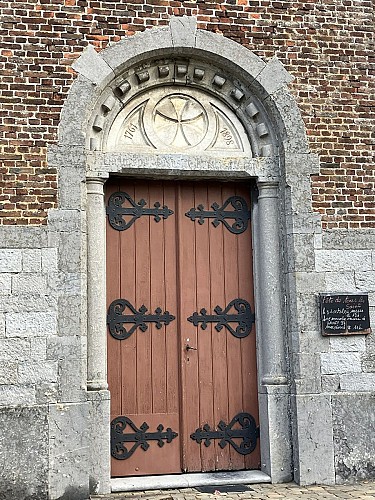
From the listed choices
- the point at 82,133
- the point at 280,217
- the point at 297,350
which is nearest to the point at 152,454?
the point at 297,350

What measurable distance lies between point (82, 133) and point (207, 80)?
1491 millimetres

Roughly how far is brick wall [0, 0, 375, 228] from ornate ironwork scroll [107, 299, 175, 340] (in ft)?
3.78

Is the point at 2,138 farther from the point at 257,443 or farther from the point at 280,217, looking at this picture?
the point at 257,443

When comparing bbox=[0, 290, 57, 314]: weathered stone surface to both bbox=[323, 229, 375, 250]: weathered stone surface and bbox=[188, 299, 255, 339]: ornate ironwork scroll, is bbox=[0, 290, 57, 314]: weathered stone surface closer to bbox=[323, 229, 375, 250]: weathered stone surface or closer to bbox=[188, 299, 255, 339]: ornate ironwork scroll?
bbox=[188, 299, 255, 339]: ornate ironwork scroll

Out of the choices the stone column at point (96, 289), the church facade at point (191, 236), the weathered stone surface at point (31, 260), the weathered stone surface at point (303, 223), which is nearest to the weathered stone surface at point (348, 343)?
the church facade at point (191, 236)

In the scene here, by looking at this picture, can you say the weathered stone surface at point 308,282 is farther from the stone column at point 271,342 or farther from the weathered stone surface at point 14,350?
the weathered stone surface at point 14,350

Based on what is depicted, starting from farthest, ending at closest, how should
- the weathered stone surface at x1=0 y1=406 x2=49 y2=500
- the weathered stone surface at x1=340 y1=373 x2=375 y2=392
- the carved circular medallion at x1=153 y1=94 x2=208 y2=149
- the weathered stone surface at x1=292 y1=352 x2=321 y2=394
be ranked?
the carved circular medallion at x1=153 y1=94 x2=208 y2=149, the weathered stone surface at x1=340 y1=373 x2=375 y2=392, the weathered stone surface at x1=292 y1=352 x2=321 y2=394, the weathered stone surface at x1=0 y1=406 x2=49 y2=500

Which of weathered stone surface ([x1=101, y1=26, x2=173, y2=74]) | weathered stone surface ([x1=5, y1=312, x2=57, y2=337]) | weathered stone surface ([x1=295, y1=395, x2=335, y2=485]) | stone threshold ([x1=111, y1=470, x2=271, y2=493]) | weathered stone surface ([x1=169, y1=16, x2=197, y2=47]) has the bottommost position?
stone threshold ([x1=111, y1=470, x2=271, y2=493])

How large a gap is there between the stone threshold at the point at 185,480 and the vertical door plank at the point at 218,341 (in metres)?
0.19

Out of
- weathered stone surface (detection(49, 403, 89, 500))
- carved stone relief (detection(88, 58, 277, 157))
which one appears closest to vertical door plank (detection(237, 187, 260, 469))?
carved stone relief (detection(88, 58, 277, 157))

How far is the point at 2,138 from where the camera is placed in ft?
21.1

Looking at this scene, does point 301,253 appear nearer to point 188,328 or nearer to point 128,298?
point 188,328

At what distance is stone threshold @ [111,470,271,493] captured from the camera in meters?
6.29

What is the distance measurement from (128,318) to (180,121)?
6.84 feet
